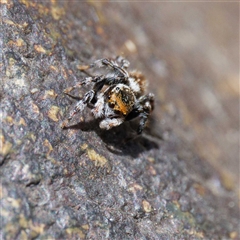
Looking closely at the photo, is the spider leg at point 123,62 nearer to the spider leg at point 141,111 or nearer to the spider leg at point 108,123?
the spider leg at point 141,111

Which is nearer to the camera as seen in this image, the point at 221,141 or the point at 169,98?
the point at 169,98

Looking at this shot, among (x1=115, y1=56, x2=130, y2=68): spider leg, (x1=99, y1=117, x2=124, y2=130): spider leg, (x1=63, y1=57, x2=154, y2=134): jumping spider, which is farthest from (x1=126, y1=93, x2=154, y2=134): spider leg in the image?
(x1=115, y1=56, x2=130, y2=68): spider leg

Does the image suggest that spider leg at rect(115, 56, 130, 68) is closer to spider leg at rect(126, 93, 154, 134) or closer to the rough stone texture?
the rough stone texture

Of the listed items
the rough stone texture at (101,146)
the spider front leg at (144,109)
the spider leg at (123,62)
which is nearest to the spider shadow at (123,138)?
the rough stone texture at (101,146)

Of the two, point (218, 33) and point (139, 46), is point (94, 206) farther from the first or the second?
point (218, 33)

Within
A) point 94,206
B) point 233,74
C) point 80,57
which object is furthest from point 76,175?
point 233,74
